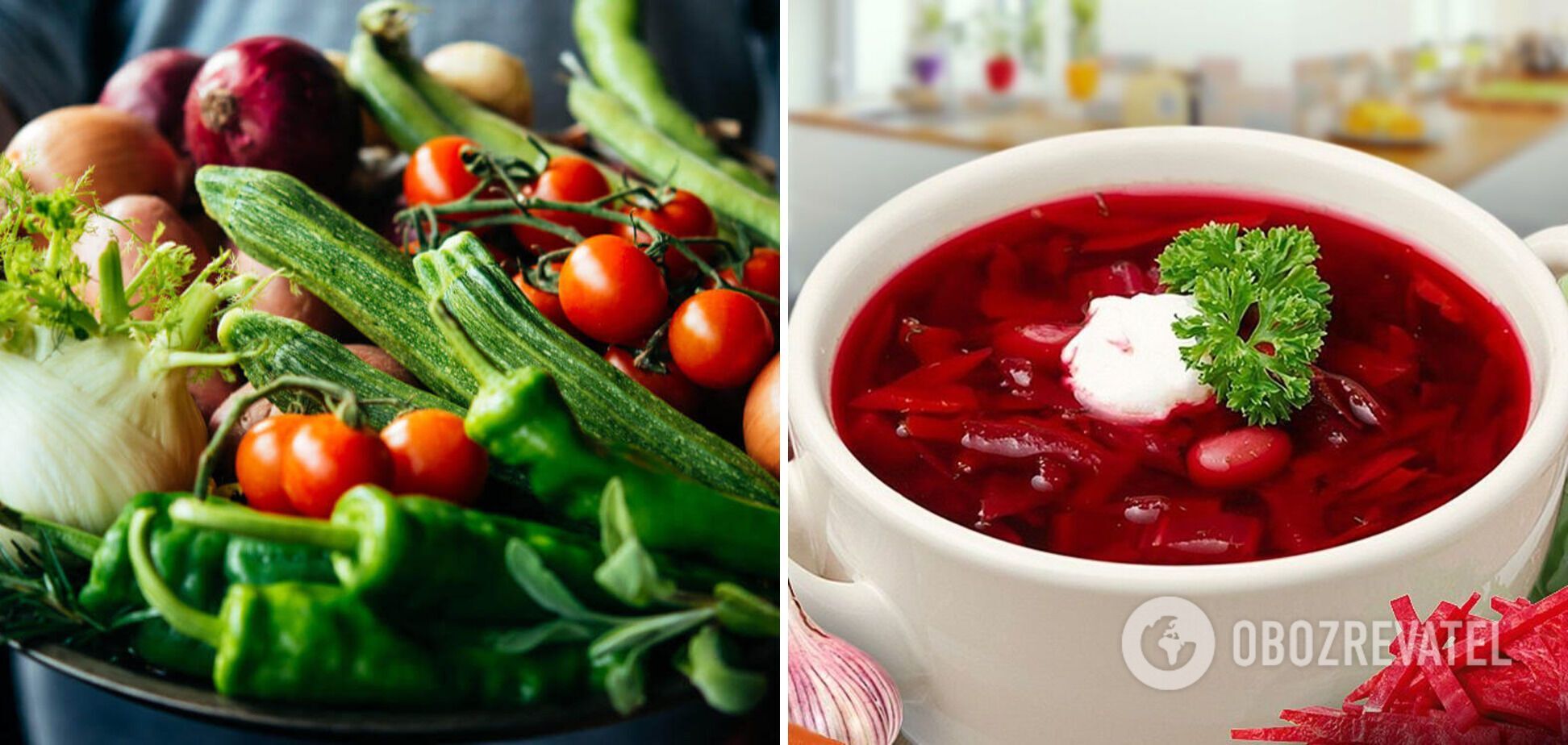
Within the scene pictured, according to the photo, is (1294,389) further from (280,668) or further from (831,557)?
(280,668)

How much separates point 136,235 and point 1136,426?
652 mm

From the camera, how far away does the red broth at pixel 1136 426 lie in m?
0.67

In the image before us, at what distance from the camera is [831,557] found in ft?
2.39

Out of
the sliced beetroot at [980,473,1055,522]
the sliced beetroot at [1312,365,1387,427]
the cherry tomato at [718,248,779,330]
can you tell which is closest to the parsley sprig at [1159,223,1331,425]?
the sliced beetroot at [1312,365,1387,427]

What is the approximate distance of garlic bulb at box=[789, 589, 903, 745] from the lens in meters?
0.74

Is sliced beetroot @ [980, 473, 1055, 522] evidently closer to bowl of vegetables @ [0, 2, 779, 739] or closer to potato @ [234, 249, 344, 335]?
bowl of vegetables @ [0, 2, 779, 739]

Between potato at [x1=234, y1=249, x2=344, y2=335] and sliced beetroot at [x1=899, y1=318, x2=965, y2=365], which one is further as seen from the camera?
potato at [x1=234, y1=249, x2=344, y2=335]

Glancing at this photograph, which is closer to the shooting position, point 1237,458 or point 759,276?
point 1237,458

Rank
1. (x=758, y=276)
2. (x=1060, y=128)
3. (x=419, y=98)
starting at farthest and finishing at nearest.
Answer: (x=419, y=98) < (x=758, y=276) < (x=1060, y=128)

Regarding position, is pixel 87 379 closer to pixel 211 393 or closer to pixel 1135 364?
pixel 211 393

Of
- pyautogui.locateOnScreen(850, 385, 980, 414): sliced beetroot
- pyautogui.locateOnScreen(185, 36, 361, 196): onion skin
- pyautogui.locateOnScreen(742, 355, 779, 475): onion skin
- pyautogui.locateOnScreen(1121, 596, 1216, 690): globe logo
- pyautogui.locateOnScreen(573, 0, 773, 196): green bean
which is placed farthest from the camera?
pyautogui.locateOnScreen(573, 0, 773, 196): green bean

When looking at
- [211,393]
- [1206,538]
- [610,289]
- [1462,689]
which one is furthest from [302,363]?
[1462,689]

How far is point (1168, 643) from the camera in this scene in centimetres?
64

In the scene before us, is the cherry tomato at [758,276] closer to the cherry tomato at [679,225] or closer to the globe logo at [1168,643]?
the cherry tomato at [679,225]
